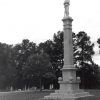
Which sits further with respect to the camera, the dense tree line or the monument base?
the dense tree line

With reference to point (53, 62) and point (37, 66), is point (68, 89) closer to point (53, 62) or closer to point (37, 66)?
point (37, 66)

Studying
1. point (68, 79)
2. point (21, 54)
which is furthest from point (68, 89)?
point (21, 54)

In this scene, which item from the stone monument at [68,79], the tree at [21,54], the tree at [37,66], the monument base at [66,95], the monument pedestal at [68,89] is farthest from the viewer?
the tree at [21,54]

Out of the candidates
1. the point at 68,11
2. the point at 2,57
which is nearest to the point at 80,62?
the point at 2,57

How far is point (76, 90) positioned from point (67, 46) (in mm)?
4728

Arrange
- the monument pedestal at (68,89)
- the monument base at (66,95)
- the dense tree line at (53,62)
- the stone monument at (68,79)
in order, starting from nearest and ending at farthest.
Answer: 1. the monument base at (66,95)
2. the monument pedestal at (68,89)
3. the stone monument at (68,79)
4. the dense tree line at (53,62)

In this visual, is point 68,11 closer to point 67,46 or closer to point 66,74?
point 67,46

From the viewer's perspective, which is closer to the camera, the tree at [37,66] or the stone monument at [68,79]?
the stone monument at [68,79]

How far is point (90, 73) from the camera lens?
64000 mm

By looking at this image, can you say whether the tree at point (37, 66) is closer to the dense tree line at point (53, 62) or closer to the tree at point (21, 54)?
the dense tree line at point (53, 62)

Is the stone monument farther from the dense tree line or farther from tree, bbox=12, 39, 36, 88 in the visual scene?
tree, bbox=12, 39, 36, 88

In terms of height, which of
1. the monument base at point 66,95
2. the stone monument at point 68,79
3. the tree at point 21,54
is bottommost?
the monument base at point 66,95

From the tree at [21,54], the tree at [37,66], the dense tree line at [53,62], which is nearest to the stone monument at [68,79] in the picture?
the tree at [37,66]

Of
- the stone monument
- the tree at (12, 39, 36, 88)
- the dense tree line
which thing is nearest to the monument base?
the stone monument
